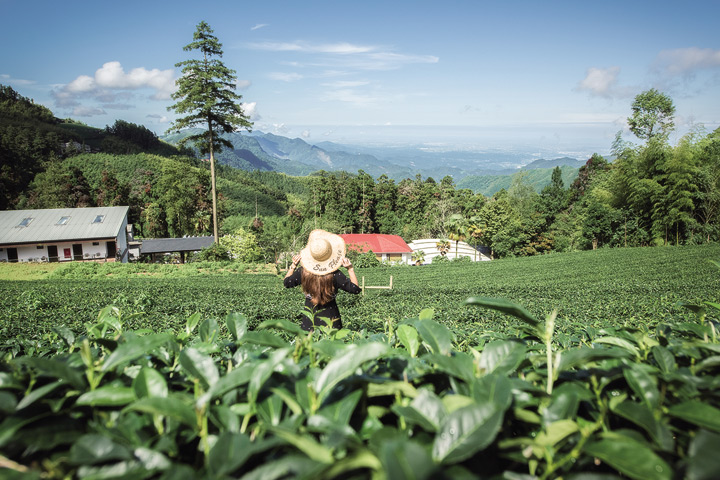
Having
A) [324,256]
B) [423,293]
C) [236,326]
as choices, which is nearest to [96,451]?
[236,326]

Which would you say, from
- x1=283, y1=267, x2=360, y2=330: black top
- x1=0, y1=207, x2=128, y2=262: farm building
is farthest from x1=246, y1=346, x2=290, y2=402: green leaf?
A: x1=0, y1=207, x2=128, y2=262: farm building

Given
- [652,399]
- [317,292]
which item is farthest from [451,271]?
[652,399]

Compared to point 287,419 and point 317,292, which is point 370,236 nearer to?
point 317,292

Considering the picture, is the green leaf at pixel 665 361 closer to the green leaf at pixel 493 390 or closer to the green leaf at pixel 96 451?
the green leaf at pixel 493 390

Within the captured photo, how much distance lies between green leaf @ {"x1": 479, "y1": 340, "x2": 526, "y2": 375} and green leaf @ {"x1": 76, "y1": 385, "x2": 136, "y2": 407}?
0.70m

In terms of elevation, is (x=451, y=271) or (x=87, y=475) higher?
(x=87, y=475)

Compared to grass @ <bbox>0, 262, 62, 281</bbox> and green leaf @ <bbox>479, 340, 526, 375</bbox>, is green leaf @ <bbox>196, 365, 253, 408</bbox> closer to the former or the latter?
green leaf @ <bbox>479, 340, 526, 375</bbox>

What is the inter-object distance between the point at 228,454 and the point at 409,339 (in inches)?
25.2

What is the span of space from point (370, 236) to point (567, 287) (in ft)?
75.7

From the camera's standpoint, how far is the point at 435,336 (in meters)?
0.97

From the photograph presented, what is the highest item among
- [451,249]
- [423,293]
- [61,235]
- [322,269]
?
[322,269]

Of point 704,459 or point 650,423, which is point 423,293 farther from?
point 704,459

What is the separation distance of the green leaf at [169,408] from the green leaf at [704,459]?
72 centimetres

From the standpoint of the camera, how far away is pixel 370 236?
37062 millimetres
